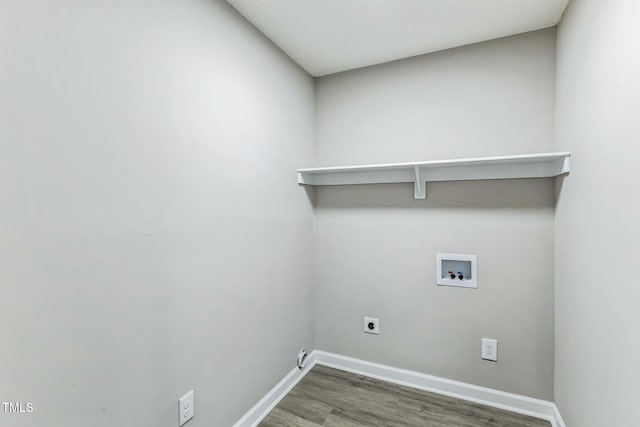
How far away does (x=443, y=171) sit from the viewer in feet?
6.47

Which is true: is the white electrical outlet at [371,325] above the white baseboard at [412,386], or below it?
above

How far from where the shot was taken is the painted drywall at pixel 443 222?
1794 millimetres

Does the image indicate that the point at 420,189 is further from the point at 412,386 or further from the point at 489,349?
the point at 412,386

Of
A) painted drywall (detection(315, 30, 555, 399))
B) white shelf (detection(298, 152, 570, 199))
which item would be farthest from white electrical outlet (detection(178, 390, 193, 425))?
white shelf (detection(298, 152, 570, 199))

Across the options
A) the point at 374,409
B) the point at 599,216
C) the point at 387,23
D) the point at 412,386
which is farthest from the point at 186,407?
the point at 387,23

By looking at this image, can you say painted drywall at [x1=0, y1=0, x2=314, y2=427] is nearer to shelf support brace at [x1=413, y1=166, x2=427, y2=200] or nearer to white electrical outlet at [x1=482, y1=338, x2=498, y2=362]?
shelf support brace at [x1=413, y1=166, x2=427, y2=200]

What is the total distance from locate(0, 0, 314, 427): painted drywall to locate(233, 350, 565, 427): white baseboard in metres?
0.10

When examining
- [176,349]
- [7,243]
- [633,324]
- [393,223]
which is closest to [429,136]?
[393,223]

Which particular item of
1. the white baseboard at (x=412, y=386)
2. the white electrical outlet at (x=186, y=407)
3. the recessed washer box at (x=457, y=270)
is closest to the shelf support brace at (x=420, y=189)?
the recessed washer box at (x=457, y=270)

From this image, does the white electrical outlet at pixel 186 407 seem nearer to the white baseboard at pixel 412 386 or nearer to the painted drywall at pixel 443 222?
the white baseboard at pixel 412 386

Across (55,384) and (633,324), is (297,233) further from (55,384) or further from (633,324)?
(633,324)

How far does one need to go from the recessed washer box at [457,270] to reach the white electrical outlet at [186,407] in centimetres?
158

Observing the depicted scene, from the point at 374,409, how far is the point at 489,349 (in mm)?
818

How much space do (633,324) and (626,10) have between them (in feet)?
3.30
